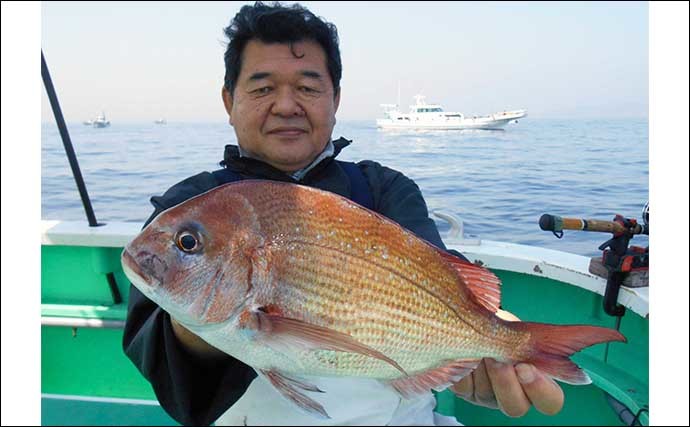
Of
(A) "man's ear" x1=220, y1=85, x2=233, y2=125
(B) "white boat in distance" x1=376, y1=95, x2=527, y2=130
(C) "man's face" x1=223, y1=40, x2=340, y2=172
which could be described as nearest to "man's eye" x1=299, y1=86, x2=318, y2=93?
(C) "man's face" x1=223, y1=40, x2=340, y2=172

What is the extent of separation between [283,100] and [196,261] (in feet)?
3.36

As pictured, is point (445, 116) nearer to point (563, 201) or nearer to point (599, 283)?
point (563, 201)

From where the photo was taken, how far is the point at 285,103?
1.91 metres

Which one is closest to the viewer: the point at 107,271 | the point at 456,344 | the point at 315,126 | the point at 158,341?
the point at 456,344

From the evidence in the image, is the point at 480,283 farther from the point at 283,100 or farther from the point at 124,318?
the point at 124,318

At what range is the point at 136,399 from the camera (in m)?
3.36

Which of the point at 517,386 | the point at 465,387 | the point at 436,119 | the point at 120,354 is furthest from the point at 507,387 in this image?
the point at 436,119

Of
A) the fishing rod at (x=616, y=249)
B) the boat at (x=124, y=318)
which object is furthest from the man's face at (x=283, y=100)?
the boat at (x=124, y=318)

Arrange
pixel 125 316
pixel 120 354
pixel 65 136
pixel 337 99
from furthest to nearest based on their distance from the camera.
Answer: pixel 120 354, pixel 125 316, pixel 65 136, pixel 337 99

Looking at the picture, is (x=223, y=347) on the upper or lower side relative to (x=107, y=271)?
upper

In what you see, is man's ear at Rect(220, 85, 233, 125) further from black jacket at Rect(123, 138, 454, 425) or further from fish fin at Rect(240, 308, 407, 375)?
fish fin at Rect(240, 308, 407, 375)

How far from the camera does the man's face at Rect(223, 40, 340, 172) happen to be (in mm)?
1920

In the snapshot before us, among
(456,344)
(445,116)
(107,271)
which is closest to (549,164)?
(107,271)

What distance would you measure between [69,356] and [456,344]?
3.23 metres
